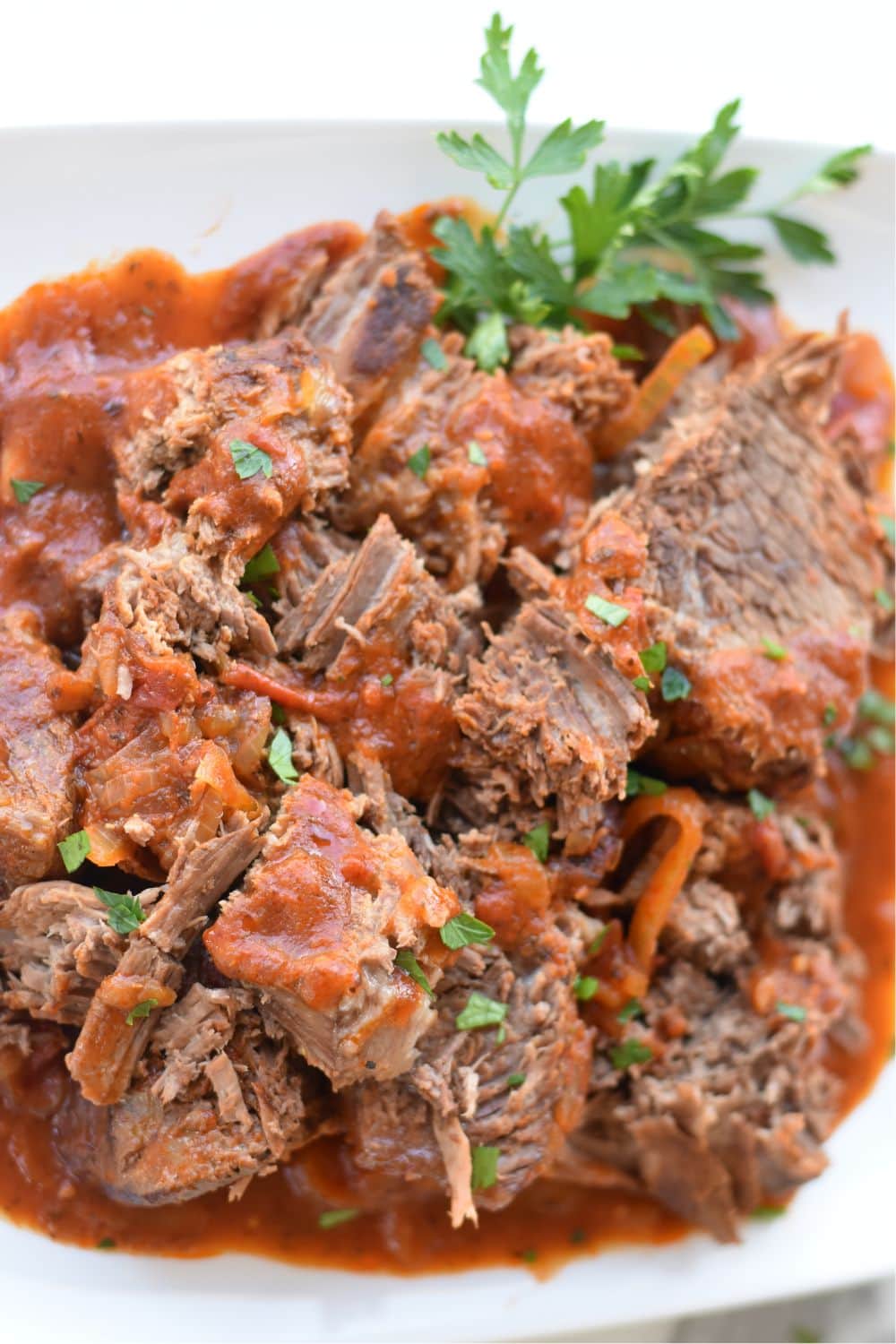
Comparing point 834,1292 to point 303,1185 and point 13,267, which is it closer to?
point 303,1185

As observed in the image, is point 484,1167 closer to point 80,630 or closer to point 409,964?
point 409,964

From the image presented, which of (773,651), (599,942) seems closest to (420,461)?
(773,651)

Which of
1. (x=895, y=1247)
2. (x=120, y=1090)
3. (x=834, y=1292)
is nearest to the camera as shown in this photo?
(x=120, y=1090)

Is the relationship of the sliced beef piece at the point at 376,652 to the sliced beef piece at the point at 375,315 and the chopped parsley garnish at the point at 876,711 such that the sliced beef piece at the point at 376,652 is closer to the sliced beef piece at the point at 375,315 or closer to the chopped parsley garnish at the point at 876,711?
the sliced beef piece at the point at 375,315

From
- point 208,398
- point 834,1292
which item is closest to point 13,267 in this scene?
point 208,398

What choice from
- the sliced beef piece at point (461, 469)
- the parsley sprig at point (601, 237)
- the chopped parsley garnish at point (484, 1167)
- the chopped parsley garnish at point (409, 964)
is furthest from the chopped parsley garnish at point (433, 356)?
the chopped parsley garnish at point (484, 1167)
